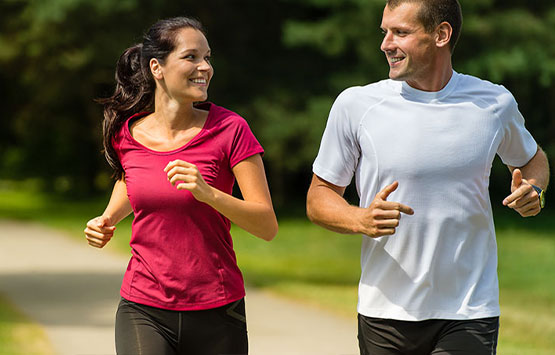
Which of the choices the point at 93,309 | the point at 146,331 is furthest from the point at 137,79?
the point at 93,309

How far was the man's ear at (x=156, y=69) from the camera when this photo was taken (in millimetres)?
3961

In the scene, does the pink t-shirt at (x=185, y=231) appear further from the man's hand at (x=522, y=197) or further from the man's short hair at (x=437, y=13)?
the man's hand at (x=522, y=197)

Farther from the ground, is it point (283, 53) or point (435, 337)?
point (283, 53)

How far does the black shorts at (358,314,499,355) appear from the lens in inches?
139

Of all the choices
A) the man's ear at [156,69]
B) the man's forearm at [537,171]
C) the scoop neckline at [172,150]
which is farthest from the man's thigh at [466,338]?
the man's ear at [156,69]

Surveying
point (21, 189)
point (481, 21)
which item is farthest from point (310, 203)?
point (21, 189)

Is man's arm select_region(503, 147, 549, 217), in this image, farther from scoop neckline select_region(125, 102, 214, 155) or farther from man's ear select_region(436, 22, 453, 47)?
scoop neckline select_region(125, 102, 214, 155)

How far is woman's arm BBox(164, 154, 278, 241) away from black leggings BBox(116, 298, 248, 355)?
33 centimetres

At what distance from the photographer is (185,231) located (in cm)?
370

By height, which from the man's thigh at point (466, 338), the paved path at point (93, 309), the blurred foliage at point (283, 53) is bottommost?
the man's thigh at point (466, 338)

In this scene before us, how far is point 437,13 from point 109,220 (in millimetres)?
1595

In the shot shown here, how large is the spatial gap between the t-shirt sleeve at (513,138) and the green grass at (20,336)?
5190 mm

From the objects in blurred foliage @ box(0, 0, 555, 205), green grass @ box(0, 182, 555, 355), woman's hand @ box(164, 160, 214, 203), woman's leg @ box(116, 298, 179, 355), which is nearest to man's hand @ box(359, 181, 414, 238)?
woman's hand @ box(164, 160, 214, 203)

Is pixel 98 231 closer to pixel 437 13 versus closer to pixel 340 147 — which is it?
pixel 340 147
